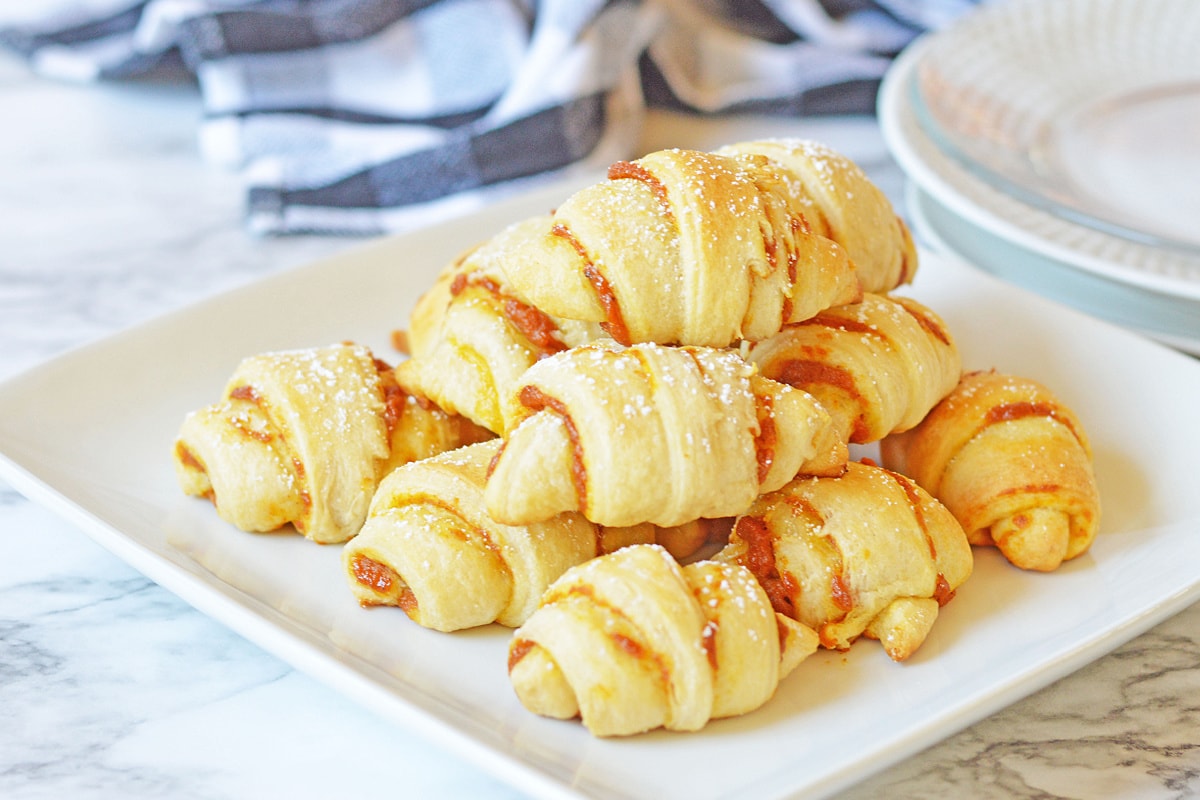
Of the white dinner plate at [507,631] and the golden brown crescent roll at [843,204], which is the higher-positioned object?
the golden brown crescent roll at [843,204]

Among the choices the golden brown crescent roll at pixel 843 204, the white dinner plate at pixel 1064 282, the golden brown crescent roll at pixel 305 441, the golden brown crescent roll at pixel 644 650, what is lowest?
the white dinner plate at pixel 1064 282

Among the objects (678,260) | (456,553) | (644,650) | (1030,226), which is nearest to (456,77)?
(1030,226)

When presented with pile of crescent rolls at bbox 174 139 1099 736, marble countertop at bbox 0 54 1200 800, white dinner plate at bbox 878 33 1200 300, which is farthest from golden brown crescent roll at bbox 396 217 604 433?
white dinner plate at bbox 878 33 1200 300

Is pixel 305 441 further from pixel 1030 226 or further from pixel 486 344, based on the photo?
pixel 1030 226

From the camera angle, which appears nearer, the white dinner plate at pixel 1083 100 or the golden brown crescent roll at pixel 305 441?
the golden brown crescent roll at pixel 305 441

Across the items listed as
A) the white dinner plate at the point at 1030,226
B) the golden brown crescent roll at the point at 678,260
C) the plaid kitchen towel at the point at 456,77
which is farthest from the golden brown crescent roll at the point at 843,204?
the plaid kitchen towel at the point at 456,77

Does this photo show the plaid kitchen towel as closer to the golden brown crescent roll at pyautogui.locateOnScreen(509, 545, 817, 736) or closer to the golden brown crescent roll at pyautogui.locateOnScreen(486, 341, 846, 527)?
the golden brown crescent roll at pyautogui.locateOnScreen(486, 341, 846, 527)

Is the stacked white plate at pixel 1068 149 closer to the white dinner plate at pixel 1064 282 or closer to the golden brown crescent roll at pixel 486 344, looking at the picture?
the white dinner plate at pixel 1064 282
